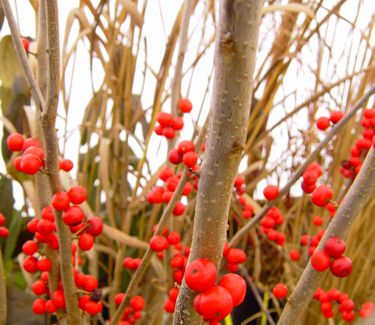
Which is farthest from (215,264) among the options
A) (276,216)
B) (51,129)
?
(276,216)

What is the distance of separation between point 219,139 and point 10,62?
43 cm

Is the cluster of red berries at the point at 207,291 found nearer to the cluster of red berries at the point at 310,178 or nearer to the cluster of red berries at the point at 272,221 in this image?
the cluster of red berries at the point at 310,178

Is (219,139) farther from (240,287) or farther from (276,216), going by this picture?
(276,216)

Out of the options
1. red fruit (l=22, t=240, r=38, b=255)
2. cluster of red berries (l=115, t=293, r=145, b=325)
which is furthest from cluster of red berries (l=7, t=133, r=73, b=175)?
cluster of red berries (l=115, t=293, r=145, b=325)

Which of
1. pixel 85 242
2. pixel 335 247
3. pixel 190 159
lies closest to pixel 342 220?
pixel 335 247

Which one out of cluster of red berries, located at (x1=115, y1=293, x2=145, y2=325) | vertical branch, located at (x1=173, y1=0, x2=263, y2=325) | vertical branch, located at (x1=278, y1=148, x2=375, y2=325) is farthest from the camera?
cluster of red berries, located at (x1=115, y1=293, x2=145, y2=325)

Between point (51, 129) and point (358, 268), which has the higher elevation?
point (51, 129)

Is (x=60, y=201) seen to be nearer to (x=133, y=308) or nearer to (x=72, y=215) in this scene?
(x=72, y=215)

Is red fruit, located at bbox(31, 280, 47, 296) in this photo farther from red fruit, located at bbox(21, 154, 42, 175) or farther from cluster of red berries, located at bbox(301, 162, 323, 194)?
cluster of red berries, located at bbox(301, 162, 323, 194)

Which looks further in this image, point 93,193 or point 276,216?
point 93,193

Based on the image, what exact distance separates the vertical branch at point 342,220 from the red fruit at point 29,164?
238 millimetres

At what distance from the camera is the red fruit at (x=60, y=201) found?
38cm

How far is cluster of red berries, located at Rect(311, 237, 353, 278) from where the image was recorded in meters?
0.36

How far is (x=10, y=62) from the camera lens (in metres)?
0.57
